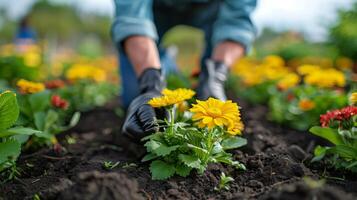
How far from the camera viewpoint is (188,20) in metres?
3.46

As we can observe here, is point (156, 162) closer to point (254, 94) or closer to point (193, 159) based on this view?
point (193, 159)

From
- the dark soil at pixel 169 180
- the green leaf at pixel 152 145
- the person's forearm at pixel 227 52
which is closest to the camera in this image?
the dark soil at pixel 169 180

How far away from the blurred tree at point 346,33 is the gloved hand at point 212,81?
98.4 inches

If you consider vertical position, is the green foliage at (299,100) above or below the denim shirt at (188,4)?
below

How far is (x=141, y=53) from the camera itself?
2457 millimetres

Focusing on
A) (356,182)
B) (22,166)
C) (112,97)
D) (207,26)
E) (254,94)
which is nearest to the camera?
(356,182)

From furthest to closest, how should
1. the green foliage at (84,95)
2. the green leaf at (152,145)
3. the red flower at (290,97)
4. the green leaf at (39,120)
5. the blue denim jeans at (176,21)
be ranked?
the green foliage at (84,95) < the blue denim jeans at (176,21) < the red flower at (290,97) < the green leaf at (39,120) < the green leaf at (152,145)

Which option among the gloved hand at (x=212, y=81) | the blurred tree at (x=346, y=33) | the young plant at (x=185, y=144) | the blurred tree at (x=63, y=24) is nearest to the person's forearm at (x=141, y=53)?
the gloved hand at (x=212, y=81)

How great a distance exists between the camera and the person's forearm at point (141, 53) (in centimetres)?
238

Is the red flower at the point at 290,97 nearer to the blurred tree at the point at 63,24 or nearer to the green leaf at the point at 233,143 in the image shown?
the green leaf at the point at 233,143

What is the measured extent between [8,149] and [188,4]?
1953mm

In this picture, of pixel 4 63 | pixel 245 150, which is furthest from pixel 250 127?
pixel 4 63

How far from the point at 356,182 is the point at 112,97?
2.97 m

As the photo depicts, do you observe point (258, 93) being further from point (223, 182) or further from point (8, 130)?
point (8, 130)
